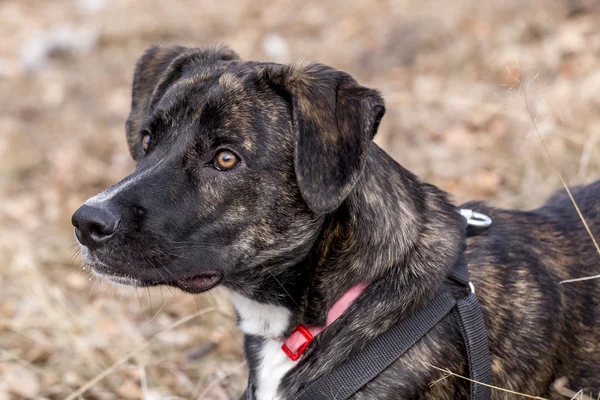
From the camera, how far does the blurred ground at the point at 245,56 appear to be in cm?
472

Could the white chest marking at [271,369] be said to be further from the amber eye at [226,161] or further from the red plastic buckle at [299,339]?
the amber eye at [226,161]

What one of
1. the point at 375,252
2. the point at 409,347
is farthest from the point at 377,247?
the point at 409,347

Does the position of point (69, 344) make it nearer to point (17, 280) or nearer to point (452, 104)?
point (17, 280)

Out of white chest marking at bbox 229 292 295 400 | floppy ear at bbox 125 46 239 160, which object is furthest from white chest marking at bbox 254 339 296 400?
floppy ear at bbox 125 46 239 160

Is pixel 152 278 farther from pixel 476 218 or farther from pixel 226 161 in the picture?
pixel 476 218

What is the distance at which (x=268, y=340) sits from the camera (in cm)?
327

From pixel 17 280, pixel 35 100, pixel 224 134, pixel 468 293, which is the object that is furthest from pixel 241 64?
pixel 35 100

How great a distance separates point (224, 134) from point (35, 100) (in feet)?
29.0

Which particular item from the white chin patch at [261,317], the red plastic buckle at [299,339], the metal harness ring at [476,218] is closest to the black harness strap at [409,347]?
the red plastic buckle at [299,339]

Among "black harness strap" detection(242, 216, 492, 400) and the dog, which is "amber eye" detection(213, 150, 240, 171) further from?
"black harness strap" detection(242, 216, 492, 400)

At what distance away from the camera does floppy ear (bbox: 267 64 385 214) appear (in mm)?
2920

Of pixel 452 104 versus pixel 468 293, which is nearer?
pixel 468 293

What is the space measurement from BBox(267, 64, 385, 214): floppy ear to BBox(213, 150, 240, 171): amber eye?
260 millimetres

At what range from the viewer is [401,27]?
1009 cm
